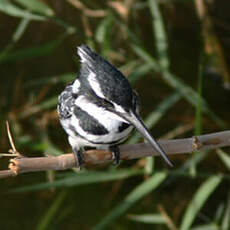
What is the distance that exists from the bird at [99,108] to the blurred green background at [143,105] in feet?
1.90

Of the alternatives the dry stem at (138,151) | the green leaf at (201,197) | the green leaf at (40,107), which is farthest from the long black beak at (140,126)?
the green leaf at (40,107)

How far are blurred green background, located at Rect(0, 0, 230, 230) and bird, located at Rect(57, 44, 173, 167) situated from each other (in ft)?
1.90

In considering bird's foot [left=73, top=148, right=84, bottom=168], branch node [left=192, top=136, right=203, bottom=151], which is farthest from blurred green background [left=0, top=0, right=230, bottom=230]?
branch node [left=192, top=136, right=203, bottom=151]

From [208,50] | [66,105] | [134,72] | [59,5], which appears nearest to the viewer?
[66,105]

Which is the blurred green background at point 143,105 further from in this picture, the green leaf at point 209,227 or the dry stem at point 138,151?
the dry stem at point 138,151

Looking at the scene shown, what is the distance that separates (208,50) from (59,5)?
3.13ft

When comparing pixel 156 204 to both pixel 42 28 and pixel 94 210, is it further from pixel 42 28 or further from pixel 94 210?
pixel 42 28

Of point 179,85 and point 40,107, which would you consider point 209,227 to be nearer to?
point 179,85

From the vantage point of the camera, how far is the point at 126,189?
9.63 ft

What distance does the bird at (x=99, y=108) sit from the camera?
1508 millimetres

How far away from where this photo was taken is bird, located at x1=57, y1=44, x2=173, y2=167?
1508 mm

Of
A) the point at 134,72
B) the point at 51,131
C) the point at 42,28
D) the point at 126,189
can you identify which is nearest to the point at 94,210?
the point at 126,189

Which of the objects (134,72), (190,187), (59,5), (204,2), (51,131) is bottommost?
(190,187)

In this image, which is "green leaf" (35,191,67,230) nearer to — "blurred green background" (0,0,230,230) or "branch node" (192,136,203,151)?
"blurred green background" (0,0,230,230)
